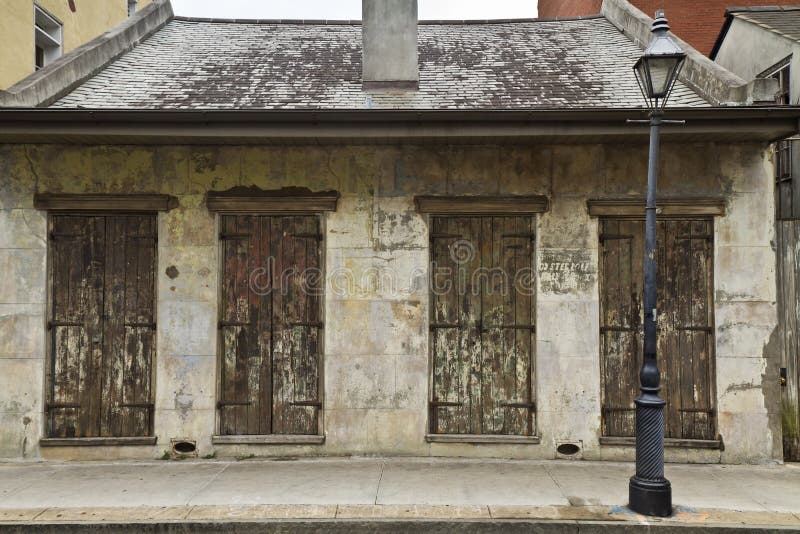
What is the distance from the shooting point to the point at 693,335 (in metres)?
7.31

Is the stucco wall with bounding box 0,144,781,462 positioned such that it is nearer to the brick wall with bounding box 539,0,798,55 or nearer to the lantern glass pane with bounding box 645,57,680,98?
the lantern glass pane with bounding box 645,57,680,98

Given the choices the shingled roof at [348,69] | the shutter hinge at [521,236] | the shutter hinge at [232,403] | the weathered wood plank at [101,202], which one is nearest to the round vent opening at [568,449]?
the shutter hinge at [521,236]

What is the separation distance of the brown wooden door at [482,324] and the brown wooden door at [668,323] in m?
0.96

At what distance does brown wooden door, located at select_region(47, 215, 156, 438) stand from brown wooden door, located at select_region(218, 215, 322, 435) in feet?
3.23

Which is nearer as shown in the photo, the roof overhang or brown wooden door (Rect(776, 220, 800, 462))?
the roof overhang

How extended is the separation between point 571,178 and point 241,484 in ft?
17.0

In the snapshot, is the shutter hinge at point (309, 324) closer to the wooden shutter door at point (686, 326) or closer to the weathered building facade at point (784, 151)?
the wooden shutter door at point (686, 326)

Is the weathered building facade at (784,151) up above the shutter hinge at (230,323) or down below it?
above

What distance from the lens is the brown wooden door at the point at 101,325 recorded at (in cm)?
735

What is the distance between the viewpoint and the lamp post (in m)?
5.40

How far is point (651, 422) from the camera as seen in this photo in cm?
555

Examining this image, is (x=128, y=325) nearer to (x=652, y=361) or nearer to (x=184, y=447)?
(x=184, y=447)

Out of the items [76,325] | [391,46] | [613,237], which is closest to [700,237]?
[613,237]

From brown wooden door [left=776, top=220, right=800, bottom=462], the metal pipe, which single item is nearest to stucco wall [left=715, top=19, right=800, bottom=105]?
brown wooden door [left=776, top=220, right=800, bottom=462]
